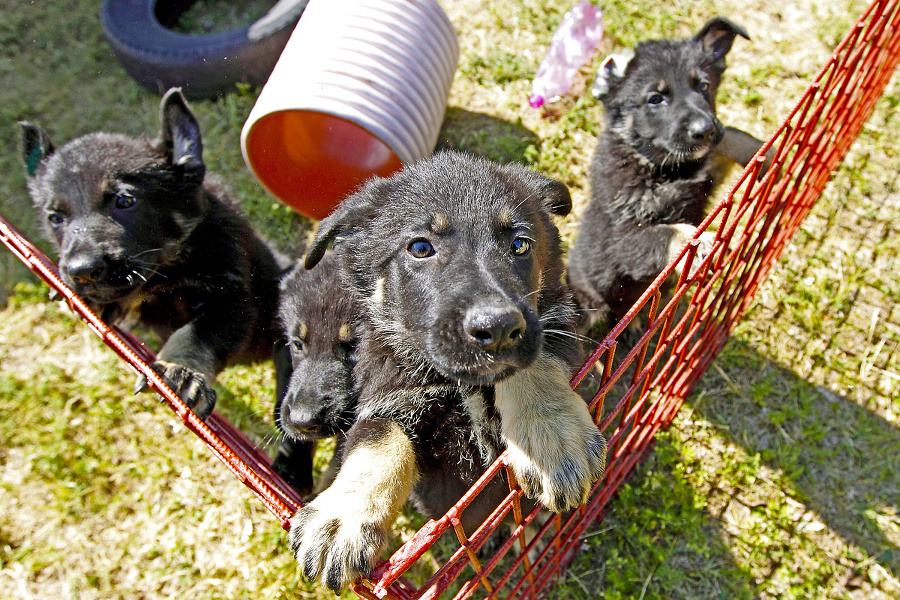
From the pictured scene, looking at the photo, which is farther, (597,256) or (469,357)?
(597,256)

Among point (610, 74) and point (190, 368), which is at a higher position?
point (610, 74)

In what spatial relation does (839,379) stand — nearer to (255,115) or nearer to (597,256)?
(597,256)

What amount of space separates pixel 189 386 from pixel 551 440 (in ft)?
5.42

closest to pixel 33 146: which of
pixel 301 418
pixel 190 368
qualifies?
pixel 190 368

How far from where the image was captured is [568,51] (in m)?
4.64

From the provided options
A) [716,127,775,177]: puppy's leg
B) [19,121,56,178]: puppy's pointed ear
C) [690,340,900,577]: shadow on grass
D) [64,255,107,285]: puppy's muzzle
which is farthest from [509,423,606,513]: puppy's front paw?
[19,121,56,178]: puppy's pointed ear

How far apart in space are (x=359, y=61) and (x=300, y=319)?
190 centimetres

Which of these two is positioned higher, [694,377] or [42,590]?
[694,377]

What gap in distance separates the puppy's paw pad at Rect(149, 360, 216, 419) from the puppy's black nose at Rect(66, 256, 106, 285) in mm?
439

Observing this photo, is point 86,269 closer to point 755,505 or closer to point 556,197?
point 556,197

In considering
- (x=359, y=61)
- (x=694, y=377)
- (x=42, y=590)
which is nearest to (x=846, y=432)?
(x=694, y=377)

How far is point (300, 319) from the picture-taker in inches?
108

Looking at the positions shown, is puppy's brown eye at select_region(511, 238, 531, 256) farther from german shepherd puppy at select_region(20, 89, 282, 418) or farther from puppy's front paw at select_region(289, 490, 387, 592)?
german shepherd puppy at select_region(20, 89, 282, 418)

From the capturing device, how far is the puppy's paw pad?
9.37ft
